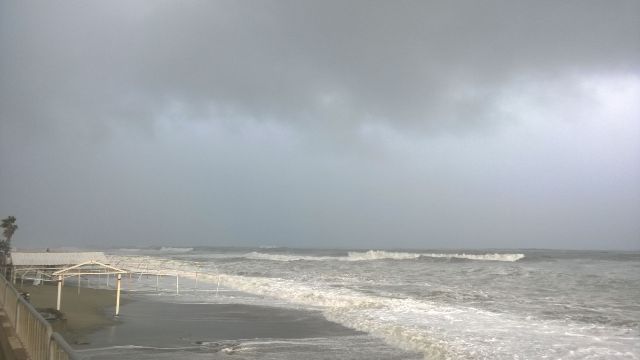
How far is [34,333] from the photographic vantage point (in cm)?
677

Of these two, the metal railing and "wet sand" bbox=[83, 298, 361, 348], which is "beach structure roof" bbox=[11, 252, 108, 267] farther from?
the metal railing

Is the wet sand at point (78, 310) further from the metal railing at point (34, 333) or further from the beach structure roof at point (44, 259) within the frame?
the beach structure roof at point (44, 259)

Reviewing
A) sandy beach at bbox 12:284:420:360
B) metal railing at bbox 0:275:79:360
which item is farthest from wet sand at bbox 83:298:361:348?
metal railing at bbox 0:275:79:360

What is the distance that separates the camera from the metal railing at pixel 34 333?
5.01m

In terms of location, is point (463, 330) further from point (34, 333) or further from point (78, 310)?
point (78, 310)

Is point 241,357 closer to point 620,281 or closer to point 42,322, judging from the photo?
point 42,322

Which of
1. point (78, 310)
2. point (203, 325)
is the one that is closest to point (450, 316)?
point (203, 325)

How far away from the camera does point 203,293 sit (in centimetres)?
2673

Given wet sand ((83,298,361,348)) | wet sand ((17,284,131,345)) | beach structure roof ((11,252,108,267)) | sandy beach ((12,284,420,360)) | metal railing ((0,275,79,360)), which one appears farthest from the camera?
beach structure roof ((11,252,108,267))

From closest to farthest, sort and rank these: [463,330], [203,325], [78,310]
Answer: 1. [463,330]
2. [203,325]
3. [78,310]

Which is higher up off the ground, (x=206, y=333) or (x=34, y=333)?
(x=34, y=333)

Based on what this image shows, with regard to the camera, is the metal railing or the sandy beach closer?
the metal railing

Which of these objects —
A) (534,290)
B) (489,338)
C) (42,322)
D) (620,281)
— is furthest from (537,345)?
(620,281)

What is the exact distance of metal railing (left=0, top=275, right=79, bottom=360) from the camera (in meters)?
Answer: 5.01
